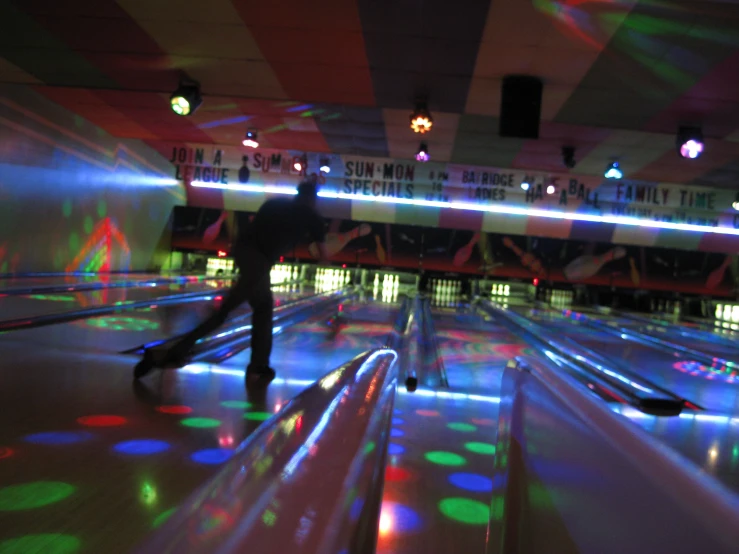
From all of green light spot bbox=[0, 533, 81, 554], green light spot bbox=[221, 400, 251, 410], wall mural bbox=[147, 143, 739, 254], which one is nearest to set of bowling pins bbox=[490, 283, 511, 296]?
wall mural bbox=[147, 143, 739, 254]

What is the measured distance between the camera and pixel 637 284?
1162cm

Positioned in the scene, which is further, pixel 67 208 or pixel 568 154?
pixel 67 208

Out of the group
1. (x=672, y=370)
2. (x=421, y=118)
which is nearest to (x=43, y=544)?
(x=672, y=370)

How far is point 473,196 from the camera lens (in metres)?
11.1

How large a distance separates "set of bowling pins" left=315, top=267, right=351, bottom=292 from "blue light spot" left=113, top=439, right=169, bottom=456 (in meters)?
10.3

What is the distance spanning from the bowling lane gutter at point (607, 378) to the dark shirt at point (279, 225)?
1.81 m

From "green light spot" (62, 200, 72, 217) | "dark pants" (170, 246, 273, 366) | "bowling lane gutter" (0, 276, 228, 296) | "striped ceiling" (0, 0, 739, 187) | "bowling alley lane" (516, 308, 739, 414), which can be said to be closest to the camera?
"dark pants" (170, 246, 273, 366)

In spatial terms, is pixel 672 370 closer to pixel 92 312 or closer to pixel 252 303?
pixel 252 303

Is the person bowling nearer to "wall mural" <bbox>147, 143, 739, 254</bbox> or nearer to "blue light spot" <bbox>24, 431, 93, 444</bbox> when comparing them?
"blue light spot" <bbox>24, 431, 93, 444</bbox>

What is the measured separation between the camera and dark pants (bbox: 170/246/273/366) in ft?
8.13

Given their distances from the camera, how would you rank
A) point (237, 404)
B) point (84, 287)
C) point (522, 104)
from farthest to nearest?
point (84, 287) < point (522, 104) < point (237, 404)

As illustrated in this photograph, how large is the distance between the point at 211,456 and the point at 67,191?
23.2 feet

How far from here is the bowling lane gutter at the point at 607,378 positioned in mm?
2590

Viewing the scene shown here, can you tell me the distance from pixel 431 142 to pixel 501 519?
6.23m
